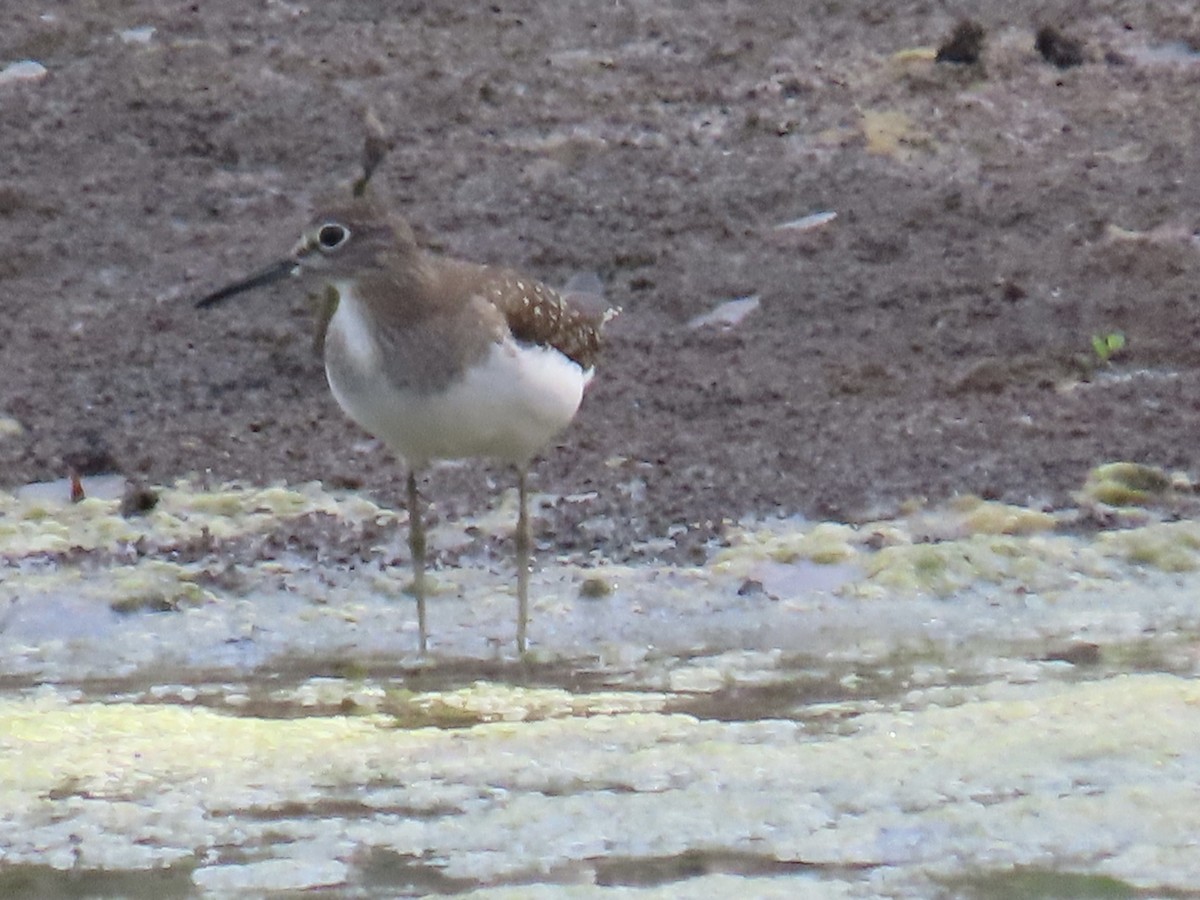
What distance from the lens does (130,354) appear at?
7859 mm

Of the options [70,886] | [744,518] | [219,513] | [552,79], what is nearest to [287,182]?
[552,79]

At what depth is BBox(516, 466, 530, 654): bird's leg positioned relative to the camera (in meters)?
6.29

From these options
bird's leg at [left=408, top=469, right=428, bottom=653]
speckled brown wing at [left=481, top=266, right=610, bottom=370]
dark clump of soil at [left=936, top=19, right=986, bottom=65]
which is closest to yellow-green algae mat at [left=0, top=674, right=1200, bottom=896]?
bird's leg at [left=408, top=469, right=428, bottom=653]

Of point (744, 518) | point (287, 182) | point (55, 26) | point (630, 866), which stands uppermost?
point (55, 26)

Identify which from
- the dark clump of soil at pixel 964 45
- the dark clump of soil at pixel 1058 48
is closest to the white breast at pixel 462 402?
the dark clump of soil at pixel 964 45

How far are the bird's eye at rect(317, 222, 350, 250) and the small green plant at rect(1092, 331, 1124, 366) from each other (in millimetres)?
2424

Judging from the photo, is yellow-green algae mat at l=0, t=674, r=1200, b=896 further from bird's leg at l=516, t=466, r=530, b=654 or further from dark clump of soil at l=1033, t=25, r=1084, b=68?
dark clump of soil at l=1033, t=25, r=1084, b=68

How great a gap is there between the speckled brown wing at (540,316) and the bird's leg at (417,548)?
1.64 feet

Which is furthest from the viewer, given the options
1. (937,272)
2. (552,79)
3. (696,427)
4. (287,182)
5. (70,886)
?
(552,79)

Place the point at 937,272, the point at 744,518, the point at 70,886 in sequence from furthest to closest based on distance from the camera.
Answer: the point at 937,272, the point at 744,518, the point at 70,886

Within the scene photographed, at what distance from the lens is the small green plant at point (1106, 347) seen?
7.67m

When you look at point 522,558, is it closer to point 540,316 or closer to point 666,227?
point 540,316

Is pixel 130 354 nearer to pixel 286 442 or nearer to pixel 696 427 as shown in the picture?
pixel 286 442

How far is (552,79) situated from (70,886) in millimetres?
5585
